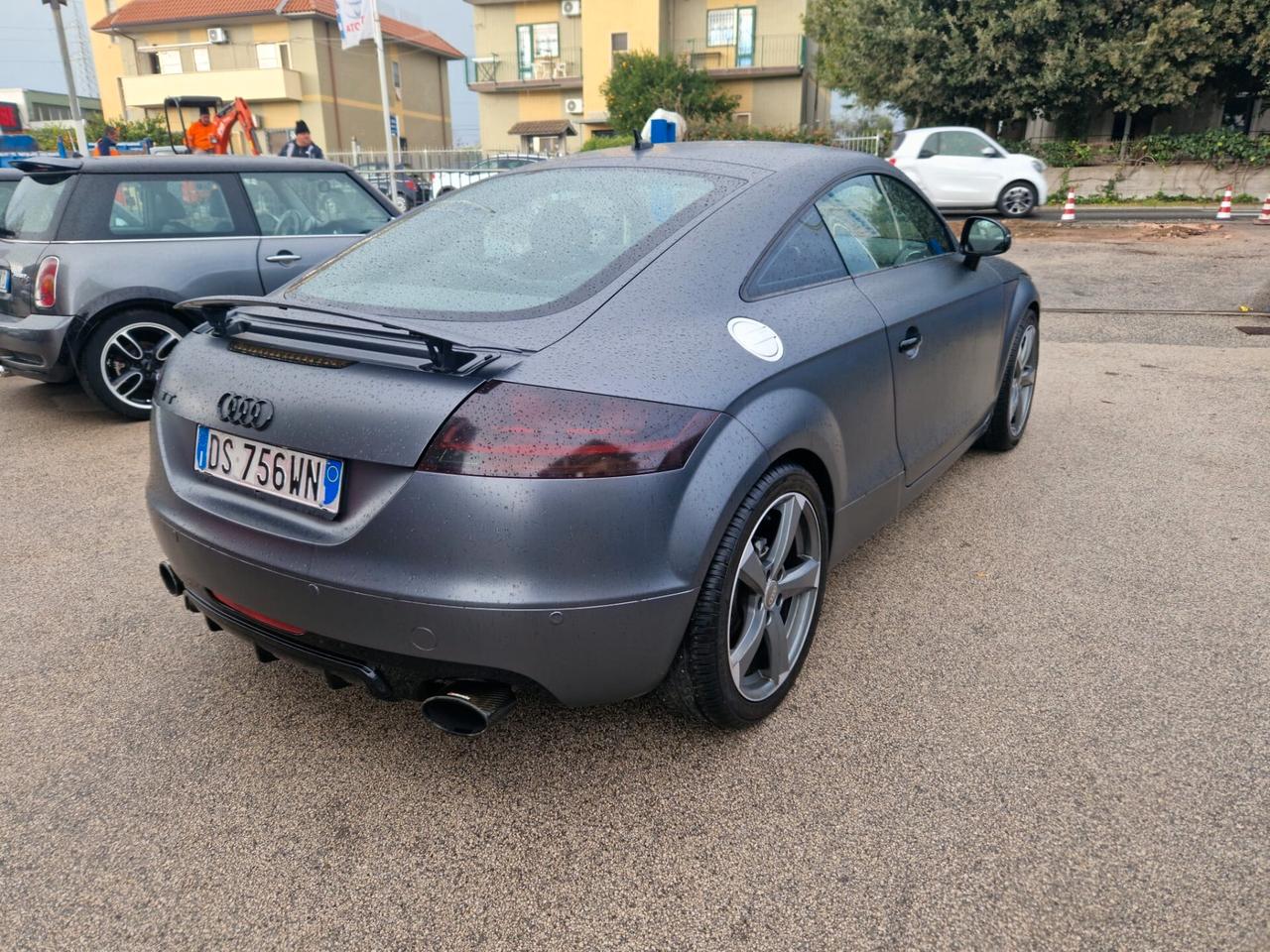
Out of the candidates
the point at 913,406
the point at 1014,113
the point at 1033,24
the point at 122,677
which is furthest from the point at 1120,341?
the point at 1014,113

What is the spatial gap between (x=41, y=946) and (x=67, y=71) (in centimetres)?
2201

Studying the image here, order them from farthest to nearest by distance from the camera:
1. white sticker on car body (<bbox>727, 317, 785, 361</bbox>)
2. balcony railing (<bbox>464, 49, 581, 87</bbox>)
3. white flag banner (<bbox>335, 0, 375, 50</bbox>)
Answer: balcony railing (<bbox>464, 49, 581, 87</bbox>)
white flag banner (<bbox>335, 0, 375, 50</bbox>)
white sticker on car body (<bbox>727, 317, 785, 361</bbox>)

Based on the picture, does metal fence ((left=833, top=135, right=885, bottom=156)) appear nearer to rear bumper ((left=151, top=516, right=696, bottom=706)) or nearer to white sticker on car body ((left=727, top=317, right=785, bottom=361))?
white sticker on car body ((left=727, top=317, right=785, bottom=361))

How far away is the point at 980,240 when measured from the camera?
3.80 meters

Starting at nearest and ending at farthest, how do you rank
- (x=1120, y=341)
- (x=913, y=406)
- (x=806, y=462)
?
(x=806, y=462) → (x=913, y=406) → (x=1120, y=341)

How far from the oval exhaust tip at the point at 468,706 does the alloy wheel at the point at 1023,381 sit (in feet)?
11.3

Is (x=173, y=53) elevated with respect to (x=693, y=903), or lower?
elevated

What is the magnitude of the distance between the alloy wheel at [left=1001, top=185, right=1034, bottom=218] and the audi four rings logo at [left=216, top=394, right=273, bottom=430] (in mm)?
18643

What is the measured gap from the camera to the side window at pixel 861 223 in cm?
297

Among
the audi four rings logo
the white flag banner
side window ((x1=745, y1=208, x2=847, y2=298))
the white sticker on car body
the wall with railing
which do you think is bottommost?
the audi four rings logo

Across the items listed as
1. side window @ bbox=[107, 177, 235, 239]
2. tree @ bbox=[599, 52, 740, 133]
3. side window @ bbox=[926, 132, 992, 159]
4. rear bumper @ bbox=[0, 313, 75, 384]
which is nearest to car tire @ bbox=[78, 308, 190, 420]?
rear bumper @ bbox=[0, 313, 75, 384]

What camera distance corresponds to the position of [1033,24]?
23.5m

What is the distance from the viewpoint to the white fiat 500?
17.6 m

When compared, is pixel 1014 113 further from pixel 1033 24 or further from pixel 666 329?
pixel 666 329
